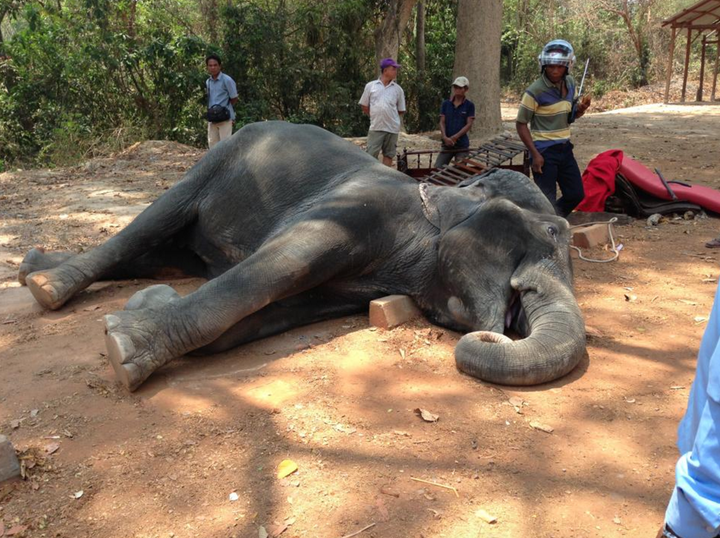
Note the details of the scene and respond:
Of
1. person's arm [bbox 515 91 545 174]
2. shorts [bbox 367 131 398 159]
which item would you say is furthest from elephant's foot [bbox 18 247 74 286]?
shorts [bbox 367 131 398 159]

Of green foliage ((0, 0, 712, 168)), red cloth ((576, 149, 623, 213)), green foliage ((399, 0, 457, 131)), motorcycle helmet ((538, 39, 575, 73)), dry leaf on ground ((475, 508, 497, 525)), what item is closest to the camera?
dry leaf on ground ((475, 508, 497, 525))

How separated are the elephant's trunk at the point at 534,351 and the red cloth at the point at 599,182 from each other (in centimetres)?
368

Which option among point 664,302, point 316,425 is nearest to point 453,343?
point 316,425

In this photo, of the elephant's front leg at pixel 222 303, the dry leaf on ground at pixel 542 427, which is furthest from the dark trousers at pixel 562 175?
the dry leaf on ground at pixel 542 427

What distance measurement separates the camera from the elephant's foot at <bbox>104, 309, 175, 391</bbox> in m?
3.29

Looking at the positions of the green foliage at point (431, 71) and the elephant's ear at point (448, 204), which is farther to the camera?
the green foliage at point (431, 71)

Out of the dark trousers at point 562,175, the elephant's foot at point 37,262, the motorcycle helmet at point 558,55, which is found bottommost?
the elephant's foot at point 37,262

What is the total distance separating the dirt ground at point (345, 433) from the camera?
7.88 feet

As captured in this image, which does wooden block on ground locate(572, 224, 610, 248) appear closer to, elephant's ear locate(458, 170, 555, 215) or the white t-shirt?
elephant's ear locate(458, 170, 555, 215)

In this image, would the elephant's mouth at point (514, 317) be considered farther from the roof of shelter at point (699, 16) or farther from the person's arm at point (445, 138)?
Result: the roof of shelter at point (699, 16)

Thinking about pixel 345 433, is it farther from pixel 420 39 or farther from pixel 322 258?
pixel 420 39

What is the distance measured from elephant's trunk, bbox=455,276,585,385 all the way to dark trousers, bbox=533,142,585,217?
3.05m

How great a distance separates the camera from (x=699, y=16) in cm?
1869

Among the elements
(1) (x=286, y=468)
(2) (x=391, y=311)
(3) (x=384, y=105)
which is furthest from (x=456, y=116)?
(1) (x=286, y=468)
